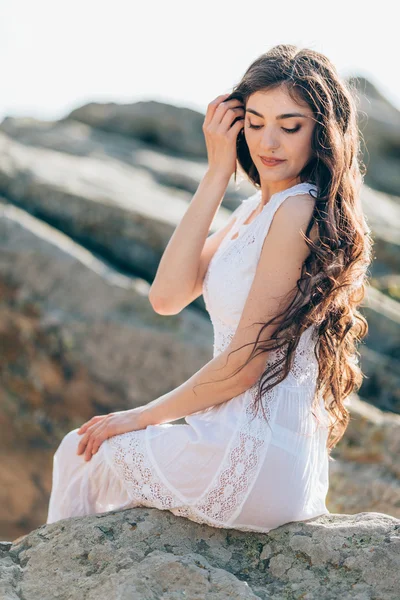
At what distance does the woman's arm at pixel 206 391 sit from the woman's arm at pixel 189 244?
65cm

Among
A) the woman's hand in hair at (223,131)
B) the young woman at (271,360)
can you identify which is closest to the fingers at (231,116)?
the woman's hand in hair at (223,131)

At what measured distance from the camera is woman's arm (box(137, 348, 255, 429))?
3.37m

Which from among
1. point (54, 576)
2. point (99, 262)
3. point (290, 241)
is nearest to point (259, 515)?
point (54, 576)

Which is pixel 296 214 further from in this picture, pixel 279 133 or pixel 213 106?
pixel 213 106

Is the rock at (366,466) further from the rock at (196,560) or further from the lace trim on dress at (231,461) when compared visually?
the lace trim on dress at (231,461)

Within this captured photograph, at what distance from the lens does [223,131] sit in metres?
3.96

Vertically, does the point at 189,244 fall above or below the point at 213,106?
below

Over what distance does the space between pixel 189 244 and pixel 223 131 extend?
60cm

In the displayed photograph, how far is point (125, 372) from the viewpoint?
25.6ft

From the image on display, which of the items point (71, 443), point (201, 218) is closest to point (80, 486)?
point (71, 443)

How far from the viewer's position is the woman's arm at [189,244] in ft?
12.8

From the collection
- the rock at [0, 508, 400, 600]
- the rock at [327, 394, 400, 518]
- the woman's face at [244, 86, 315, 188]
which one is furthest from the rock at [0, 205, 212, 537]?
the rock at [0, 508, 400, 600]

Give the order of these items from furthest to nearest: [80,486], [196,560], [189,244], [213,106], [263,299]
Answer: [213,106], [189,244], [80,486], [263,299], [196,560]

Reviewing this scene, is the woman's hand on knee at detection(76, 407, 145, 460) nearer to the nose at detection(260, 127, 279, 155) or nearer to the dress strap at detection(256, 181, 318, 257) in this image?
the dress strap at detection(256, 181, 318, 257)
